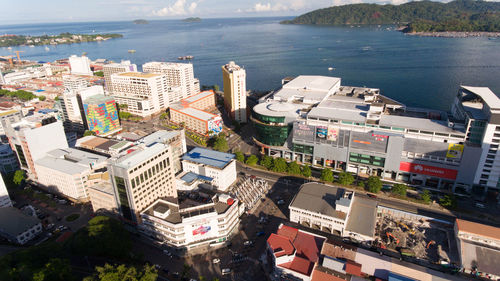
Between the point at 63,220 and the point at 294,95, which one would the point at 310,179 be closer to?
the point at 294,95

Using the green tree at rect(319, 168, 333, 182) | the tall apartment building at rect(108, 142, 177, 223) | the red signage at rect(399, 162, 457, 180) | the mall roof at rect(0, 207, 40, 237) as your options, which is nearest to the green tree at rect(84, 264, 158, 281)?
the tall apartment building at rect(108, 142, 177, 223)

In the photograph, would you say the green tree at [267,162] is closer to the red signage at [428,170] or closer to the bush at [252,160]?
the bush at [252,160]

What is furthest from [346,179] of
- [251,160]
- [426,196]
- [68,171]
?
[68,171]

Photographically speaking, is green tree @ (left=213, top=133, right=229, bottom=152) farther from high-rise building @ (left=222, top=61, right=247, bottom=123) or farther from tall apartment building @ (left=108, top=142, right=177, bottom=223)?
tall apartment building @ (left=108, top=142, right=177, bottom=223)

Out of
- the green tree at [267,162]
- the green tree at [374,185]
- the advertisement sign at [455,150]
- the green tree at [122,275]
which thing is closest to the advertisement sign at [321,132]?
the green tree at [267,162]

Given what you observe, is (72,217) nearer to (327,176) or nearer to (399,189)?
(327,176)

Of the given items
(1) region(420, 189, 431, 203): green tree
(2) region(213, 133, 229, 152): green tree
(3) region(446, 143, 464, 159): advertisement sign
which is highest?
(3) region(446, 143, 464, 159): advertisement sign
